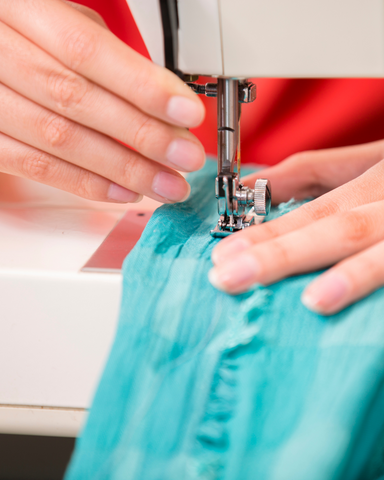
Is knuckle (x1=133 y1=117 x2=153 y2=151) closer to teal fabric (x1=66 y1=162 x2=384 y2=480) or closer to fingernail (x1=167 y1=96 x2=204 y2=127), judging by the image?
fingernail (x1=167 y1=96 x2=204 y2=127)

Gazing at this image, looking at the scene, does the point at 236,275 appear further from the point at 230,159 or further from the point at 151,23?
the point at 151,23

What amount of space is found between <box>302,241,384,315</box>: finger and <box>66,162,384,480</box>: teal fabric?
1 centimetres

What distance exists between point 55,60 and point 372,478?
0.55m

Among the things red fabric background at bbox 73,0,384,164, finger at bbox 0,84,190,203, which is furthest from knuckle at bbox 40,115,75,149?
red fabric background at bbox 73,0,384,164

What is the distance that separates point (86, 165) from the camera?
1.84ft

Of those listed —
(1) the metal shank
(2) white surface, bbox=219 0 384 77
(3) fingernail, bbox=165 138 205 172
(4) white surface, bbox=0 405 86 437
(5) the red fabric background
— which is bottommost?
(4) white surface, bbox=0 405 86 437

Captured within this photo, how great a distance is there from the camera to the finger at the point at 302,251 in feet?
1.31

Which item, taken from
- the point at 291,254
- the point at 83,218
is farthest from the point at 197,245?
the point at 83,218

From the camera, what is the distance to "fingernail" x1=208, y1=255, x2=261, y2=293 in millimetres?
394

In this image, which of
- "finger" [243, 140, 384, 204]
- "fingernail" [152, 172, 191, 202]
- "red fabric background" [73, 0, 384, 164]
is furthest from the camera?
"red fabric background" [73, 0, 384, 164]

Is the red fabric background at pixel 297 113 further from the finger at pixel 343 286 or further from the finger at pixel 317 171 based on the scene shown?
the finger at pixel 343 286

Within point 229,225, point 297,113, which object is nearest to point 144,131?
point 229,225

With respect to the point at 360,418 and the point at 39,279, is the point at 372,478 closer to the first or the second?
the point at 360,418

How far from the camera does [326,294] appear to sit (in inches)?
14.7
